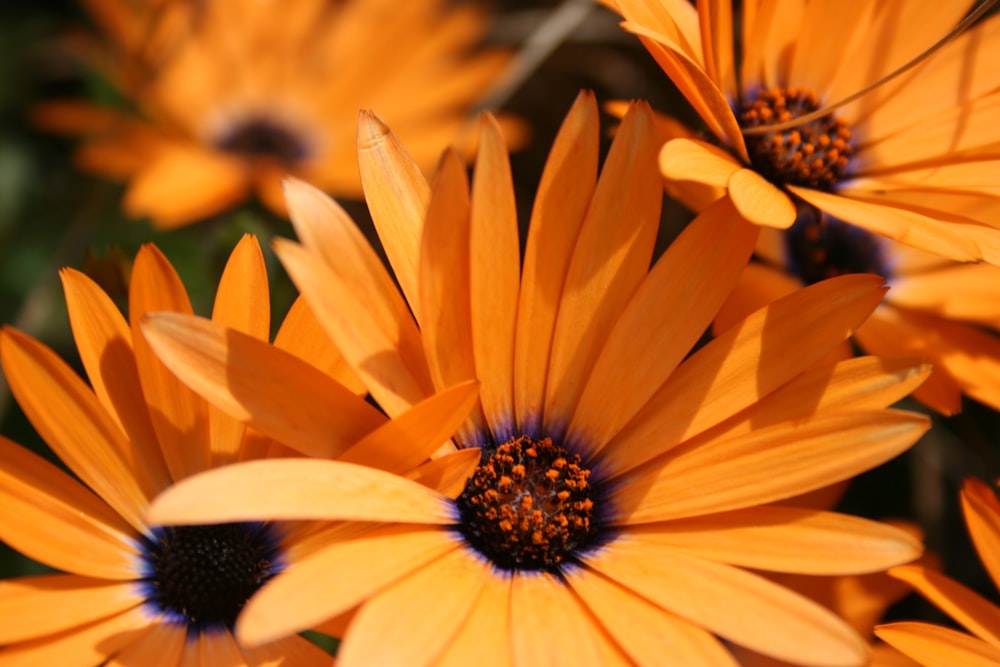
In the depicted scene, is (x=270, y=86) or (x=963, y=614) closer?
(x=963, y=614)

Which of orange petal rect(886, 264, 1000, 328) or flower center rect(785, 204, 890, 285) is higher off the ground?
flower center rect(785, 204, 890, 285)

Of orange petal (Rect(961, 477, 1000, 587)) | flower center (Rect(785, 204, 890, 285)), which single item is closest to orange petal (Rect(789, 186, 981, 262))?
orange petal (Rect(961, 477, 1000, 587))

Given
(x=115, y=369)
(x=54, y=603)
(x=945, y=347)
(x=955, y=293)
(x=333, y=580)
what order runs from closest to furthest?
(x=333, y=580)
(x=54, y=603)
(x=115, y=369)
(x=945, y=347)
(x=955, y=293)

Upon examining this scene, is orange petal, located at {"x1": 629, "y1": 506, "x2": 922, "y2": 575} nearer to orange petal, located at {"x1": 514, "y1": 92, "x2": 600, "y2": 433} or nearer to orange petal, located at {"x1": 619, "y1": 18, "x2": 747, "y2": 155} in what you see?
orange petal, located at {"x1": 514, "y1": 92, "x2": 600, "y2": 433}

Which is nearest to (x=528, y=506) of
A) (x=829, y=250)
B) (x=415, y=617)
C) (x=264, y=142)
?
(x=415, y=617)

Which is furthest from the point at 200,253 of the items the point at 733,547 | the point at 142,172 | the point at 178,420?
the point at 733,547

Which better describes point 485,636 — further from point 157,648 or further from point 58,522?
point 58,522

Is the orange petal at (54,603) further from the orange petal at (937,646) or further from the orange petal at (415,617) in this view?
the orange petal at (937,646)

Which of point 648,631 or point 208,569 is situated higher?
point 208,569

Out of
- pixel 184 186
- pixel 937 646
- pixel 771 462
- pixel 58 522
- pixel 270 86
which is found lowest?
pixel 937 646
